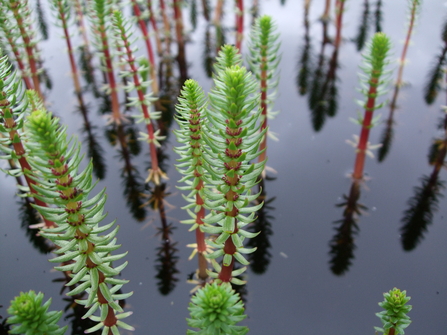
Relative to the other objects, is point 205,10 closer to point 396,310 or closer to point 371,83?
point 371,83

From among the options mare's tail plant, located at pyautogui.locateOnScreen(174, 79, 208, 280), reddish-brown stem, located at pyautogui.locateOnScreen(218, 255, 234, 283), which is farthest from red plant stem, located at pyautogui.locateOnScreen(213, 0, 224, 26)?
reddish-brown stem, located at pyautogui.locateOnScreen(218, 255, 234, 283)

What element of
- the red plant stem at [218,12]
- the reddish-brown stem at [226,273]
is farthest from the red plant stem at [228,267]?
the red plant stem at [218,12]

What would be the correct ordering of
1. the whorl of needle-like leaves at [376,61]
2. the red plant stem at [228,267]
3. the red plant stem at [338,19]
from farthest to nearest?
the red plant stem at [338,19] < the whorl of needle-like leaves at [376,61] < the red plant stem at [228,267]

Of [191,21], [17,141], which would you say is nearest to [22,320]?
[17,141]

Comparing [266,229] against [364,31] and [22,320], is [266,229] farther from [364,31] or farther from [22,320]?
[364,31]

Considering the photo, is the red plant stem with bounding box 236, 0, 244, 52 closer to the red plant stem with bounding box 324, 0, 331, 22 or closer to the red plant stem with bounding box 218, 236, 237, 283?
the red plant stem with bounding box 324, 0, 331, 22

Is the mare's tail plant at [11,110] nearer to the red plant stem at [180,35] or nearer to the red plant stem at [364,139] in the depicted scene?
the red plant stem at [364,139]
